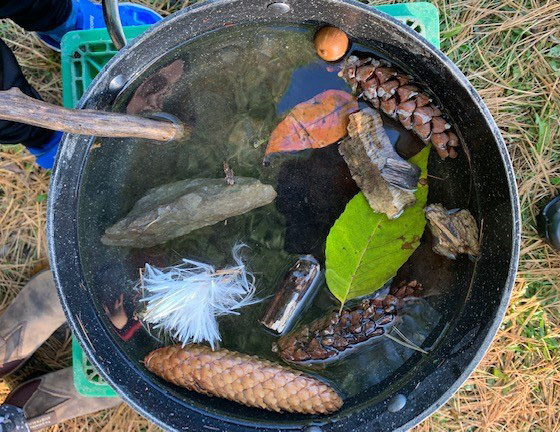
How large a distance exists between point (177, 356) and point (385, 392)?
0.55 metres

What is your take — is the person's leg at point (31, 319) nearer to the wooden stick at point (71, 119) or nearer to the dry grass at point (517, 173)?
the dry grass at point (517, 173)

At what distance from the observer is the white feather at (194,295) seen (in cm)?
140

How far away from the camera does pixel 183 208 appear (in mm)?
1295

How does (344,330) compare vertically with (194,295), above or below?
below

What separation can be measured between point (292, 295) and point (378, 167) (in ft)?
1.31

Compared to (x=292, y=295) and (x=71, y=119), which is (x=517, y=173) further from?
(x=71, y=119)

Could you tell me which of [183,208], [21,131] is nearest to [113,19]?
[183,208]

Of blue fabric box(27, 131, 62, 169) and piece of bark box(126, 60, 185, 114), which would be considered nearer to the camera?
piece of bark box(126, 60, 185, 114)

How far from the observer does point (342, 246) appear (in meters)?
1.36

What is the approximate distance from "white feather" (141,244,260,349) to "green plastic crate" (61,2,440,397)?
331 millimetres

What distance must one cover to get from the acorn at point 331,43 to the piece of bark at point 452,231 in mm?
462

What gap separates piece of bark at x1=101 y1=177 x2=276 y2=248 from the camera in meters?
1.30

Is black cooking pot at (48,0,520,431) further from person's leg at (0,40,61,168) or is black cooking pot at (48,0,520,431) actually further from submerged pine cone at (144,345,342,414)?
person's leg at (0,40,61,168)

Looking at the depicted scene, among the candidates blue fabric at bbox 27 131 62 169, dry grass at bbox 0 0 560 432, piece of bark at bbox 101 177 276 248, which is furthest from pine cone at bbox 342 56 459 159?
blue fabric at bbox 27 131 62 169
